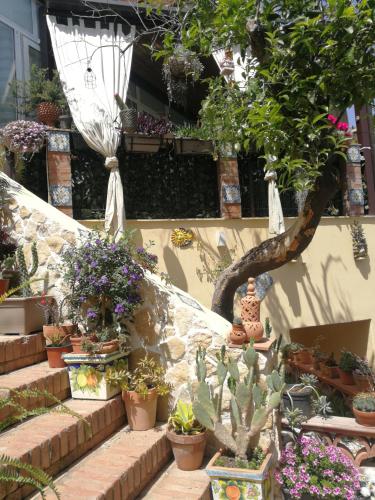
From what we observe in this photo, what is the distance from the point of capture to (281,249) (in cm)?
491

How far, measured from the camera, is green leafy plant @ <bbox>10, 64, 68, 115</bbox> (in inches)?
246

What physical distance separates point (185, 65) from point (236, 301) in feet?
12.1

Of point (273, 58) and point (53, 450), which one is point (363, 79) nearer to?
point (273, 58)

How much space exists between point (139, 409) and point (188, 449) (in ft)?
1.69

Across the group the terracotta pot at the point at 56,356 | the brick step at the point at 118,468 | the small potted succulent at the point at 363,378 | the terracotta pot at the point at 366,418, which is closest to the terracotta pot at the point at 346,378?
the small potted succulent at the point at 363,378

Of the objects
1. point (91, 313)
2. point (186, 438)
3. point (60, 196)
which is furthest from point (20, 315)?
point (60, 196)

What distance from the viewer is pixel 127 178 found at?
250 inches

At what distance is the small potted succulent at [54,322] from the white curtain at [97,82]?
5.87 feet

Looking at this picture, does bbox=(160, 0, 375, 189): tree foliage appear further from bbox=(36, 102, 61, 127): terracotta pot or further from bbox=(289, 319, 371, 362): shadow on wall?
bbox=(289, 319, 371, 362): shadow on wall

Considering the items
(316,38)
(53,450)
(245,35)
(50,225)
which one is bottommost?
(53,450)

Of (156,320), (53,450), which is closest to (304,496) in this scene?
(156,320)

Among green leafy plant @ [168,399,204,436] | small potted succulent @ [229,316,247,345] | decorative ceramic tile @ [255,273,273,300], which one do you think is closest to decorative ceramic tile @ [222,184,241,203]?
decorative ceramic tile @ [255,273,273,300]

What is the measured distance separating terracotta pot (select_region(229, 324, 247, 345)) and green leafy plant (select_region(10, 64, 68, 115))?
14.6 feet

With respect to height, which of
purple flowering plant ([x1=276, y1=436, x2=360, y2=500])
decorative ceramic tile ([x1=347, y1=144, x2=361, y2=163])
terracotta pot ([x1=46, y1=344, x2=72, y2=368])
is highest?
decorative ceramic tile ([x1=347, y1=144, x2=361, y2=163])
